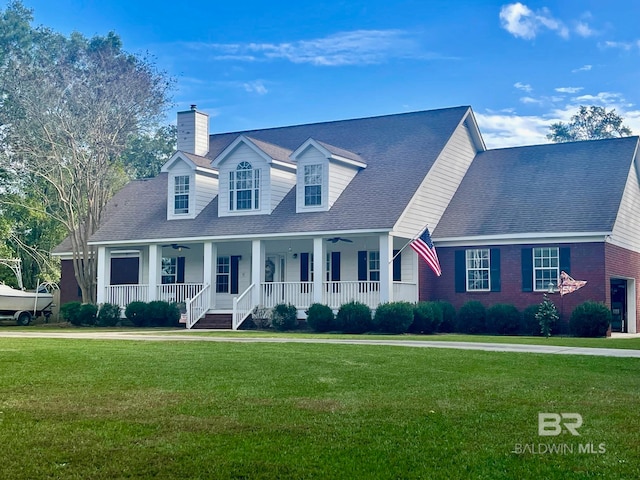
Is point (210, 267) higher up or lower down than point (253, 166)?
lower down

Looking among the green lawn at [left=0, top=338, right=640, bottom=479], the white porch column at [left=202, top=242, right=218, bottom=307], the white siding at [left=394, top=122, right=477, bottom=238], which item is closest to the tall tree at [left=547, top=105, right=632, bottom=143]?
the white siding at [left=394, top=122, right=477, bottom=238]

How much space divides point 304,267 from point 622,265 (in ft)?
36.8

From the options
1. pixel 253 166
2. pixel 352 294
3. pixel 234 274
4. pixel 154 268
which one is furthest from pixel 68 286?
pixel 352 294

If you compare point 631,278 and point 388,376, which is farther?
point 631,278

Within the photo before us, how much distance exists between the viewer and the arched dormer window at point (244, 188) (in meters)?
30.0

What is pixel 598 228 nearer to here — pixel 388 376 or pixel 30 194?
pixel 388 376

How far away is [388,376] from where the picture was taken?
11.7 m

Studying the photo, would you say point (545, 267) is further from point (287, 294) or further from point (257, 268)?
point (257, 268)

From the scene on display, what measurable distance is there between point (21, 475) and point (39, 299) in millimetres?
29534

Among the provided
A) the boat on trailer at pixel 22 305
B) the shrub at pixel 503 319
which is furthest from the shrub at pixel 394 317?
the boat on trailer at pixel 22 305

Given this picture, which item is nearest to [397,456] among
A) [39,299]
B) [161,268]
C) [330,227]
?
[330,227]

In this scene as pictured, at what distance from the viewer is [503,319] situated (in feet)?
84.9

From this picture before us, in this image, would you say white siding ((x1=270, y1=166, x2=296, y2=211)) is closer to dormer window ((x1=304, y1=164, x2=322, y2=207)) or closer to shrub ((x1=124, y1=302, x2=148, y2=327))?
dormer window ((x1=304, y1=164, x2=322, y2=207))

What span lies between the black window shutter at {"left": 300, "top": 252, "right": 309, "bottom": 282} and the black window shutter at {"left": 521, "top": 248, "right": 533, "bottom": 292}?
7.89 meters
